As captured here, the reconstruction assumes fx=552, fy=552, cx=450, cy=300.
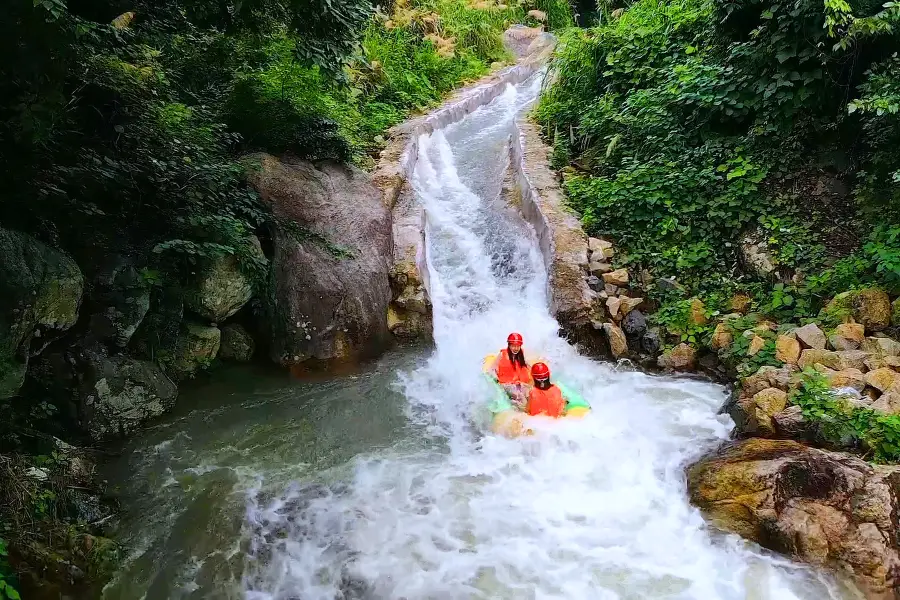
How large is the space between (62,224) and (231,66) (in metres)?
3.63

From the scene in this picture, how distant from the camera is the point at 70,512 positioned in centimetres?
448

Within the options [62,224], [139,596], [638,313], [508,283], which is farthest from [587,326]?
[62,224]

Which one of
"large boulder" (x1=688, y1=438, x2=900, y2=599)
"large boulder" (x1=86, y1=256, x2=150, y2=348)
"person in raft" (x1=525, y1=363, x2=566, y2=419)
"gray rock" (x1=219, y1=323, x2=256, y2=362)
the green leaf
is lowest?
"large boulder" (x1=688, y1=438, x2=900, y2=599)

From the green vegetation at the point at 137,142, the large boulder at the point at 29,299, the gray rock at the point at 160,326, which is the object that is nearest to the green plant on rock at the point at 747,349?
the green vegetation at the point at 137,142

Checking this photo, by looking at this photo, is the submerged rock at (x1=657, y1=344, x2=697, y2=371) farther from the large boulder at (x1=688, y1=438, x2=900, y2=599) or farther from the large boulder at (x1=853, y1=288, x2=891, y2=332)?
the large boulder at (x1=688, y1=438, x2=900, y2=599)

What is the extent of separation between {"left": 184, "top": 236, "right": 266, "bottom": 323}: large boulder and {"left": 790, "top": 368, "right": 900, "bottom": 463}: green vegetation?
5.92m

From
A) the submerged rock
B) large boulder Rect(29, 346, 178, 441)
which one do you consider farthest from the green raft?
large boulder Rect(29, 346, 178, 441)

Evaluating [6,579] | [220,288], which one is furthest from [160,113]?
[6,579]

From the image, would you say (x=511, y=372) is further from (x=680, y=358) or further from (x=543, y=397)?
(x=680, y=358)

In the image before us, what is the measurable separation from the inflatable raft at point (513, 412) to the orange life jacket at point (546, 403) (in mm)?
80

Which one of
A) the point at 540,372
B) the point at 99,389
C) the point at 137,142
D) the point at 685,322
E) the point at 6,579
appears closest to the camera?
the point at 6,579

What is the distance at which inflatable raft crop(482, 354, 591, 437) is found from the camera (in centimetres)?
593

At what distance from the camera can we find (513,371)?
21.6ft

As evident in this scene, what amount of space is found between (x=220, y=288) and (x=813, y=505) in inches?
246
